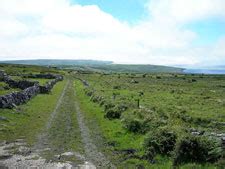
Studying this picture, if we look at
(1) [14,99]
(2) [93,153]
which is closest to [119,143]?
(2) [93,153]

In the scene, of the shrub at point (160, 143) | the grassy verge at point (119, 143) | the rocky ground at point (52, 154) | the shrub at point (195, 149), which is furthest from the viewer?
the shrub at point (160, 143)

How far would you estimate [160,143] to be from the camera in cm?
1958

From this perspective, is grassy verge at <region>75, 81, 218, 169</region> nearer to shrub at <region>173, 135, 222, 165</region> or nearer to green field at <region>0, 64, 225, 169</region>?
green field at <region>0, 64, 225, 169</region>

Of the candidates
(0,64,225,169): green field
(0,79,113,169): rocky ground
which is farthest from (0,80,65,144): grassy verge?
(0,79,113,169): rocky ground

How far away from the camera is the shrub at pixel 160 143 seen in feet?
63.4

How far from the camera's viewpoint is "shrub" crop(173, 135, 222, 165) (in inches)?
672

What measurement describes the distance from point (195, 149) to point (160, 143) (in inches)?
104

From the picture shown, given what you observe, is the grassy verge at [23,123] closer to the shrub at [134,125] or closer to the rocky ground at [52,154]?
the rocky ground at [52,154]

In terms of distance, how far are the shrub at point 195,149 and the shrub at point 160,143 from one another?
1.29 meters

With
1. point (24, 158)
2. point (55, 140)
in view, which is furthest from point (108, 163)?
point (55, 140)

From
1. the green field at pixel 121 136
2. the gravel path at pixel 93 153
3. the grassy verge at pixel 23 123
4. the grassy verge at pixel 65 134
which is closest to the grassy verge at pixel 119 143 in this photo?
the green field at pixel 121 136

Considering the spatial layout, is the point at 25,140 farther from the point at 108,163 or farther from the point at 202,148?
the point at 202,148

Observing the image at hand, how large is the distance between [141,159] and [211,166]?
441 centimetres

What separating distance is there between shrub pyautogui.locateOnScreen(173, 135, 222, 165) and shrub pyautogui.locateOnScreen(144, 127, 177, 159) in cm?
129
